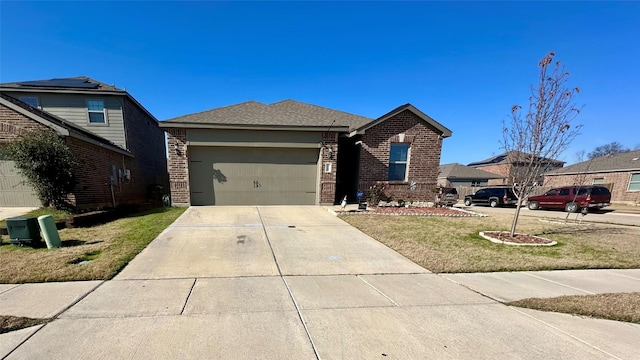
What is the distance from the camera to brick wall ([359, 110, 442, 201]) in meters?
11.2

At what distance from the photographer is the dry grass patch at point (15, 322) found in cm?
237

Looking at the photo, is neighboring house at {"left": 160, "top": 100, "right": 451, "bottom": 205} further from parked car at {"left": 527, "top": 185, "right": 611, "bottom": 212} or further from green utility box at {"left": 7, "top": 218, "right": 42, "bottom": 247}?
parked car at {"left": 527, "top": 185, "right": 611, "bottom": 212}

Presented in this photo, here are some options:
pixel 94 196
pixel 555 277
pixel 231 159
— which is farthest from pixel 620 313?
pixel 94 196

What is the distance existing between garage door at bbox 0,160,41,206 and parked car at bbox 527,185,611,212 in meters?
25.7

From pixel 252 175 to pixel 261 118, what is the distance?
2.60 m

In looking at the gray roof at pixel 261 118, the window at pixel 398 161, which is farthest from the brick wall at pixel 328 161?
the window at pixel 398 161

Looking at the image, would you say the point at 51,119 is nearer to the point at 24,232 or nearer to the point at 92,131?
the point at 92,131

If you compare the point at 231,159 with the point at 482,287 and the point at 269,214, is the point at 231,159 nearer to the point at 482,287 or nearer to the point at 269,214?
the point at 269,214

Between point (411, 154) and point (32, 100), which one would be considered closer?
point (411, 154)

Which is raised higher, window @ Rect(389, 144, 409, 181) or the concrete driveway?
window @ Rect(389, 144, 409, 181)

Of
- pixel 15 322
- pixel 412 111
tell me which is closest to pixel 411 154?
pixel 412 111

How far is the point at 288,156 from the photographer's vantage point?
10.5 m

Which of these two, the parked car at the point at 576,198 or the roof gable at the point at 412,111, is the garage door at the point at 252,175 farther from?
the parked car at the point at 576,198

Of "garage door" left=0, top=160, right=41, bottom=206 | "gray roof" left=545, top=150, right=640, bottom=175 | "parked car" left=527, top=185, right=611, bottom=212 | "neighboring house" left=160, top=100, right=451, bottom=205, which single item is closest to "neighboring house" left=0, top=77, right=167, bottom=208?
"garage door" left=0, top=160, right=41, bottom=206
